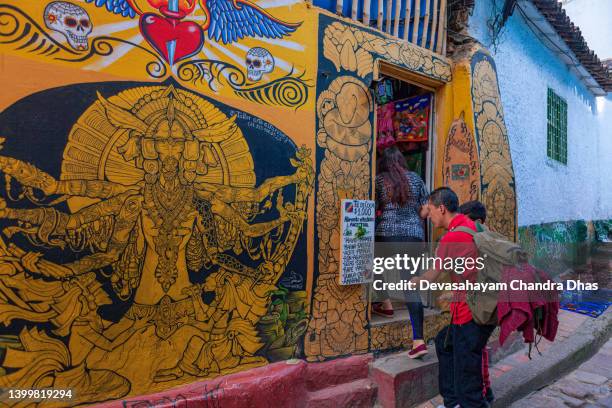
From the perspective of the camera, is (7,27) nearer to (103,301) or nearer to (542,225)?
(103,301)

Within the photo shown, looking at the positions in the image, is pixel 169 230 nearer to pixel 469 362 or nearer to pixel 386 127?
pixel 469 362

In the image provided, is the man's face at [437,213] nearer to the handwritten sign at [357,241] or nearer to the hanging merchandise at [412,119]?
the handwritten sign at [357,241]

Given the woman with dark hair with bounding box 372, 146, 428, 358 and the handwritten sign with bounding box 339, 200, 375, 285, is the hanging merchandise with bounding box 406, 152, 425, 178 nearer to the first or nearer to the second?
the woman with dark hair with bounding box 372, 146, 428, 358

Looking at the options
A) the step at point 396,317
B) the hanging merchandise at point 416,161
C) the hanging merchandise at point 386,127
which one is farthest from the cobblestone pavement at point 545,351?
the hanging merchandise at point 386,127

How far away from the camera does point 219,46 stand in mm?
2684

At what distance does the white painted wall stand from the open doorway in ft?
3.78

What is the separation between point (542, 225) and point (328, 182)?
18.0 ft

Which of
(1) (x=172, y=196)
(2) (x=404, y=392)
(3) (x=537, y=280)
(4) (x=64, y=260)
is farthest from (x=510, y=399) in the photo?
(4) (x=64, y=260)

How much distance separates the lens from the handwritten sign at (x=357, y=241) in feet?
10.6

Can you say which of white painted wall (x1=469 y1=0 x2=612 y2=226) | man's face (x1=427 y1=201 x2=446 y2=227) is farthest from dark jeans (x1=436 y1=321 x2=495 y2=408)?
white painted wall (x1=469 y1=0 x2=612 y2=226)

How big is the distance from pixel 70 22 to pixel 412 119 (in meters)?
3.51

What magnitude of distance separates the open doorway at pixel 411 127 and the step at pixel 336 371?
90 centimetres

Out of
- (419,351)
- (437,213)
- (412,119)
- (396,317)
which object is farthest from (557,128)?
(419,351)

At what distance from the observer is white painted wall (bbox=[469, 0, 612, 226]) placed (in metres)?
5.44
